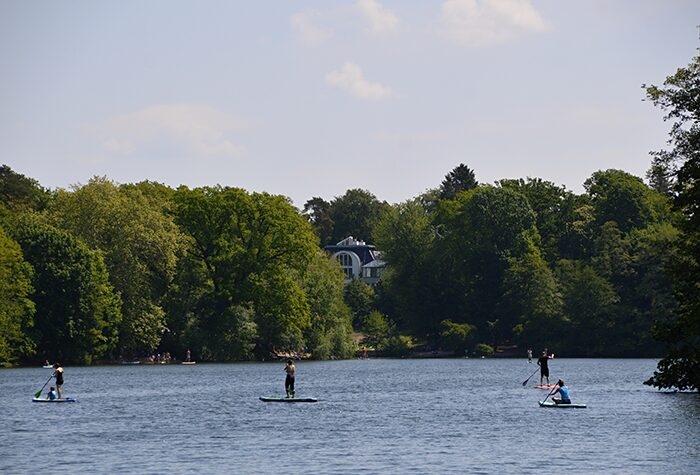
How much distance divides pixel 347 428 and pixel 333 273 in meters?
80.8

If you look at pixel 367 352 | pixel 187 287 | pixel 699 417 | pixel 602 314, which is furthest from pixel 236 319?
pixel 699 417

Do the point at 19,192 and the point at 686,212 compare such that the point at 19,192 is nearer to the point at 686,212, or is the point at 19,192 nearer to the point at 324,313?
the point at 324,313

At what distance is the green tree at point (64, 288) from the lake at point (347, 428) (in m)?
21.0

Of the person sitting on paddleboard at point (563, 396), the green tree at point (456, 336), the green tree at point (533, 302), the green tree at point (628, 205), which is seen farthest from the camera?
the green tree at point (628, 205)

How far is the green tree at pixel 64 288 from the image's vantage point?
10344 cm

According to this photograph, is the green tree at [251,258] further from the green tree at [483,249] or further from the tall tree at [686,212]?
the tall tree at [686,212]

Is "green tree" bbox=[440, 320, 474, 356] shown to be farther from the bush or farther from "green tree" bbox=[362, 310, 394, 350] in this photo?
"green tree" bbox=[362, 310, 394, 350]

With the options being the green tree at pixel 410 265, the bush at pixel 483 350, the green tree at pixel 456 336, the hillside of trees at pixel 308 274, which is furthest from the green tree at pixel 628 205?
the green tree at pixel 456 336

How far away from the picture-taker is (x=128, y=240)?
109812 millimetres

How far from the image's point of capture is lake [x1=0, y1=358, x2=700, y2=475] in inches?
1547

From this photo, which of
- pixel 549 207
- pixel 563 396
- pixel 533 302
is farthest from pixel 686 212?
pixel 549 207

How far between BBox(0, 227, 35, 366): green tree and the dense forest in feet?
0.50

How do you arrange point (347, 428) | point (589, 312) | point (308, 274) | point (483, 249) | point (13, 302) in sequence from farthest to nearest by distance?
point (483, 249), point (589, 312), point (308, 274), point (13, 302), point (347, 428)

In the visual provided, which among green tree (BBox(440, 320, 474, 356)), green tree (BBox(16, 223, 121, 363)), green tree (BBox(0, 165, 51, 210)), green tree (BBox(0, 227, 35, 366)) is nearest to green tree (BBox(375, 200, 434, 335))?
green tree (BBox(440, 320, 474, 356))
